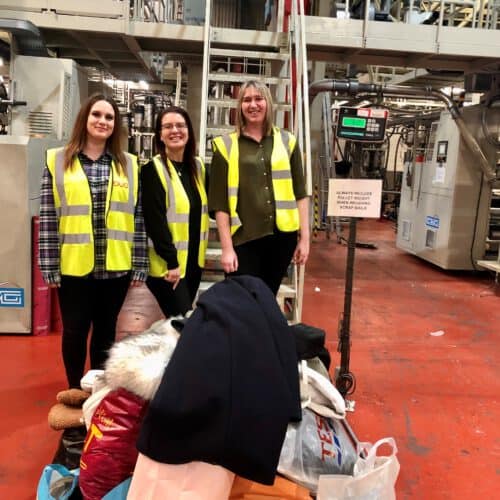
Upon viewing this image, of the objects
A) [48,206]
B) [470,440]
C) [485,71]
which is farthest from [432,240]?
[48,206]

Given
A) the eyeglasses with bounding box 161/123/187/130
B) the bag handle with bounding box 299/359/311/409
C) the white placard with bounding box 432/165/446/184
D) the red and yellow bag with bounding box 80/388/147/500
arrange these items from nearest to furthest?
the red and yellow bag with bounding box 80/388/147/500
the bag handle with bounding box 299/359/311/409
the eyeglasses with bounding box 161/123/187/130
the white placard with bounding box 432/165/446/184

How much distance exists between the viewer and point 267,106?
96.8 inches

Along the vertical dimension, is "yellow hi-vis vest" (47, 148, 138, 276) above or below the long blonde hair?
below

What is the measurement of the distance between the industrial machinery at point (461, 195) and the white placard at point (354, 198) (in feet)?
13.3

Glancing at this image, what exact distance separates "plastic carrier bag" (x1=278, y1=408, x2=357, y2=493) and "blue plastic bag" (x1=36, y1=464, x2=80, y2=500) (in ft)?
2.36

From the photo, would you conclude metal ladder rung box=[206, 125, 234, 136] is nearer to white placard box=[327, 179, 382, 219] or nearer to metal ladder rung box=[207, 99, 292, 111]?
metal ladder rung box=[207, 99, 292, 111]

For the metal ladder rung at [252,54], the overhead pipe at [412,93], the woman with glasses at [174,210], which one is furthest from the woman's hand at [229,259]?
the overhead pipe at [412,93]

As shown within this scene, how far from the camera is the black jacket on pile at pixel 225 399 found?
1.25 m

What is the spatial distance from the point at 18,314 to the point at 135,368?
2.56m

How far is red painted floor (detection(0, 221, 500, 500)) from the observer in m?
2.30

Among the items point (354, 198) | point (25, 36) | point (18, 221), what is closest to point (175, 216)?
point (354, 198)

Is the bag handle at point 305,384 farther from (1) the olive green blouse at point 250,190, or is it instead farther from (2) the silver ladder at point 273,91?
(2) the silver ladder at point 273,91

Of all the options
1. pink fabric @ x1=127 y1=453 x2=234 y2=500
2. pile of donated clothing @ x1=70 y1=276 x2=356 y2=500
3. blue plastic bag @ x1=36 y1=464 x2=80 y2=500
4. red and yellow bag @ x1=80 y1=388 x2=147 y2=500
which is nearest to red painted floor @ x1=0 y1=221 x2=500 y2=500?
blue plastic bag @ x1=36 y1=464 x2=80 y2=500

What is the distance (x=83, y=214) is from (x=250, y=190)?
2.58 feet
